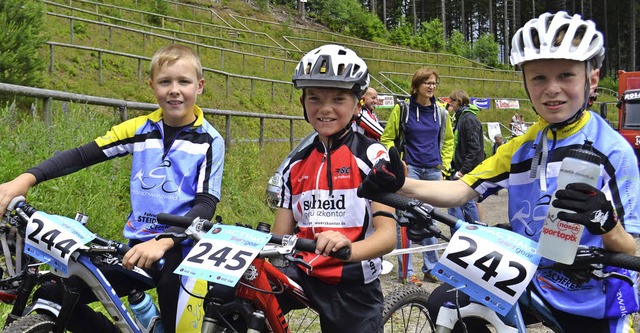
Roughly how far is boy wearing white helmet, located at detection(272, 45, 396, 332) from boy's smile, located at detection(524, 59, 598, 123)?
2.52 ft

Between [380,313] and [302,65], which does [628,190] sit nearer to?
[380,313]

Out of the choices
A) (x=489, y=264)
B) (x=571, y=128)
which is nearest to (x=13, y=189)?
(x=489, y=264)

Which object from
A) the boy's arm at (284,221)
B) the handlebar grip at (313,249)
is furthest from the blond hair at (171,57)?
the handlebar grip at (313,249)

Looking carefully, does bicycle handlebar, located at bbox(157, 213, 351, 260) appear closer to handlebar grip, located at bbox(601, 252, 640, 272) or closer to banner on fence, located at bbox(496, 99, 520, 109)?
handlebar grip, located at bbox(601, 252, 640, 272)

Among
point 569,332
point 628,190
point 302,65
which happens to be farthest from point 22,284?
point 628,190

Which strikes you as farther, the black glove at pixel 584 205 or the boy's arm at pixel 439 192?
the boy's arm at pixel 439 192

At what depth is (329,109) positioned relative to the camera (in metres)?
2.90

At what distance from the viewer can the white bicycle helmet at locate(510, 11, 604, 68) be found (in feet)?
7.75

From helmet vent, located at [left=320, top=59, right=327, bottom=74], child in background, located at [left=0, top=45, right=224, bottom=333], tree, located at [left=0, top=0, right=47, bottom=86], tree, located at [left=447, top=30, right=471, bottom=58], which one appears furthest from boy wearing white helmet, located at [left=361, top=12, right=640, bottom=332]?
tree, located at [left=447, top=30, right=471, bottom=58]

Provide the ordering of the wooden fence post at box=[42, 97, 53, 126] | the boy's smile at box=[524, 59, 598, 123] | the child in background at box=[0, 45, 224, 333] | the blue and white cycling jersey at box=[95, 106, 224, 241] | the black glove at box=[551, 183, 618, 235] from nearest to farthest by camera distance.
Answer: the black glove at box=[551, 183, 618, 235] < the boy's smile at box=[524, 59, 598, 123] < the child in background at box=[0, 45, 224, 333] < the blue and white cycling jersey at box=[95, 106, 224, 241] < the wooden fence post at box=[42, 97, 53, 126]

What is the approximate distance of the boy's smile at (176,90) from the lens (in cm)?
322

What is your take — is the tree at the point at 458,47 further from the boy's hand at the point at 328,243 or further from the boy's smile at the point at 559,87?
Answer: the boy's hand at the point at 328,243

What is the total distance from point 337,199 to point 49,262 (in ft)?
4.17

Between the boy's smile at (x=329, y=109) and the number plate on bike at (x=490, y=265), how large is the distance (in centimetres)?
92
